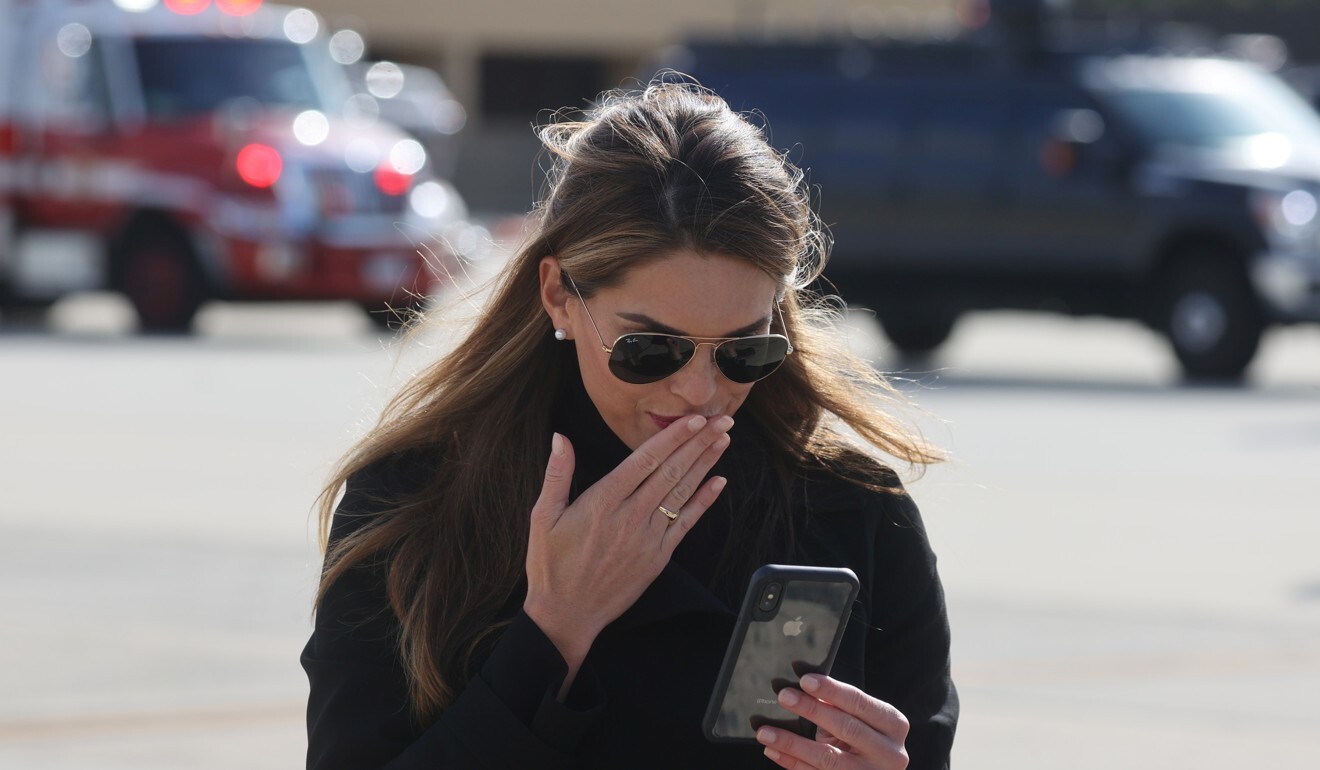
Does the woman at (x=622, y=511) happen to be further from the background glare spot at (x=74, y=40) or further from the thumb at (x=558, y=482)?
the background glare spot at (x=74, y=40)

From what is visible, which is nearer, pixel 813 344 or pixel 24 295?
pixel 813 344

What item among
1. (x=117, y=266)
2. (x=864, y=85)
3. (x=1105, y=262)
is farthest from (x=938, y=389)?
(x=117, y=266)

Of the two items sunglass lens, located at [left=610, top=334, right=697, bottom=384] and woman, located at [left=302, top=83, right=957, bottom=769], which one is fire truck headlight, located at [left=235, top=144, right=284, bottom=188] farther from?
sunglass lens, located at [left=610, top=334, right=697, bottom=384]

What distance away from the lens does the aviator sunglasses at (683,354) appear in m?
2.59

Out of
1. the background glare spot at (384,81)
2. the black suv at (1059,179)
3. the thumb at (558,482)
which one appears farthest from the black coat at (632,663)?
the background glare spot at (384,81)

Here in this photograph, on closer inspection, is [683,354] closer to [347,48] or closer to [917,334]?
[917,334]

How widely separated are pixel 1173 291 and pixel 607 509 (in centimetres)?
1166

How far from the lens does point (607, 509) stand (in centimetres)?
240

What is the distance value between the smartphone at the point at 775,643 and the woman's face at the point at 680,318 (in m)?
0.31

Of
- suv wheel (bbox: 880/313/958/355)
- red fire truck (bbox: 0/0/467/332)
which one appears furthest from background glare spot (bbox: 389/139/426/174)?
suv wheel (bbox: 880/313/958/355)

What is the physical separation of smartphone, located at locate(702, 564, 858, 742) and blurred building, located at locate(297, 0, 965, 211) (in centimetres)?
3659

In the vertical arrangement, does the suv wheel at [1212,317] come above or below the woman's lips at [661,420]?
above

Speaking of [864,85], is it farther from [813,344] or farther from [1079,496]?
[813,344]

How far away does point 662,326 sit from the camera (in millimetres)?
2598
